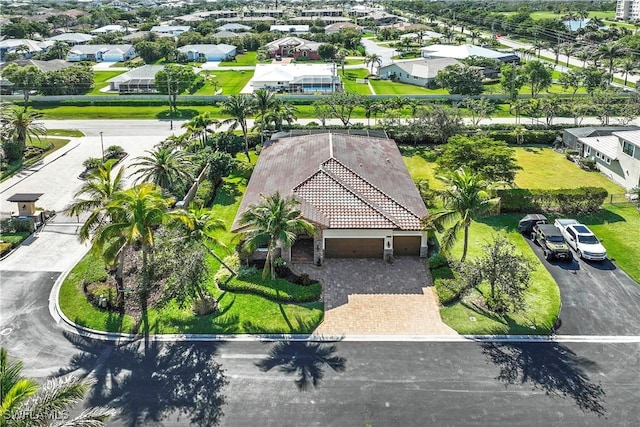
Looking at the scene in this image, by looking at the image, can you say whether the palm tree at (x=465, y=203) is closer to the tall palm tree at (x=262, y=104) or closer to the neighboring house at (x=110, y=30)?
the tall palm tree at (x=262, y=104)

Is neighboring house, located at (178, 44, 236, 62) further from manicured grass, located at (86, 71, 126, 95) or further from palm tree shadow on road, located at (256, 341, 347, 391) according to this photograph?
palm tree shadow on road, located at (256, 341, 347, 391)

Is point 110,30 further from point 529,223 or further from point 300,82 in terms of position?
point 529,223

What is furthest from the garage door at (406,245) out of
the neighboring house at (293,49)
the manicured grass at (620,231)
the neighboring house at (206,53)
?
the neighboring house at (206,53)

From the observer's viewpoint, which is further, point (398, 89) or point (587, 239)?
point (398, 89)

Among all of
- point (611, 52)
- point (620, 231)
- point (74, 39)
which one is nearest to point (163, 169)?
point (620, 231)

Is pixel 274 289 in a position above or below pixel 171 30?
below

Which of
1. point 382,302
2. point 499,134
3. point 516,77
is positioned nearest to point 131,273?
point 382,302
